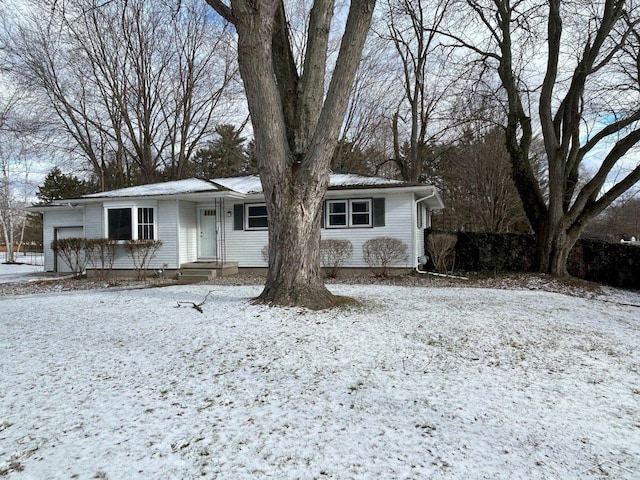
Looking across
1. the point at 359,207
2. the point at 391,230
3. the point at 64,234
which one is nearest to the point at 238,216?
the point at 359,207

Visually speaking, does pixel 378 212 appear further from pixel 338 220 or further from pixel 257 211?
pixel 257 211

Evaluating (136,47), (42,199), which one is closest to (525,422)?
(136,47)

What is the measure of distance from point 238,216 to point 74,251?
19.4 ft

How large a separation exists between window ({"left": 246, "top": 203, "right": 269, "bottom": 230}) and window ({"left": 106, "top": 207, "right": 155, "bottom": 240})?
3376mm

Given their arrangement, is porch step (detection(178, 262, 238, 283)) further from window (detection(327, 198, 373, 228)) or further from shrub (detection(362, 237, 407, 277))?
shrub (detection(362, 237, 407, 277))

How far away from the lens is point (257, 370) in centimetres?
375

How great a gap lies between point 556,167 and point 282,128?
970 centimetres

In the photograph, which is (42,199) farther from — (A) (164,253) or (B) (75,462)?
(B) (75,462)

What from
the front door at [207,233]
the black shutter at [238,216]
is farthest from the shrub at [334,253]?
the front door at [207,233]

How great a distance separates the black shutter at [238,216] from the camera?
14.1 metres

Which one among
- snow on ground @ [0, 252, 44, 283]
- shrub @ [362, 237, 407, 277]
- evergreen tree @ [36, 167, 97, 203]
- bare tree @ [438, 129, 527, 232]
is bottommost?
snow on ground @ [0, 252, 44, 283]

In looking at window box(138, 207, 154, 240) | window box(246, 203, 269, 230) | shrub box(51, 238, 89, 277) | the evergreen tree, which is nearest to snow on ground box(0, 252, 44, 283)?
shrub box(51, 238, 89, 277)

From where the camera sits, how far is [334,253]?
1295 centimetres

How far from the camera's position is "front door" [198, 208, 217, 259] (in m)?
14.7
